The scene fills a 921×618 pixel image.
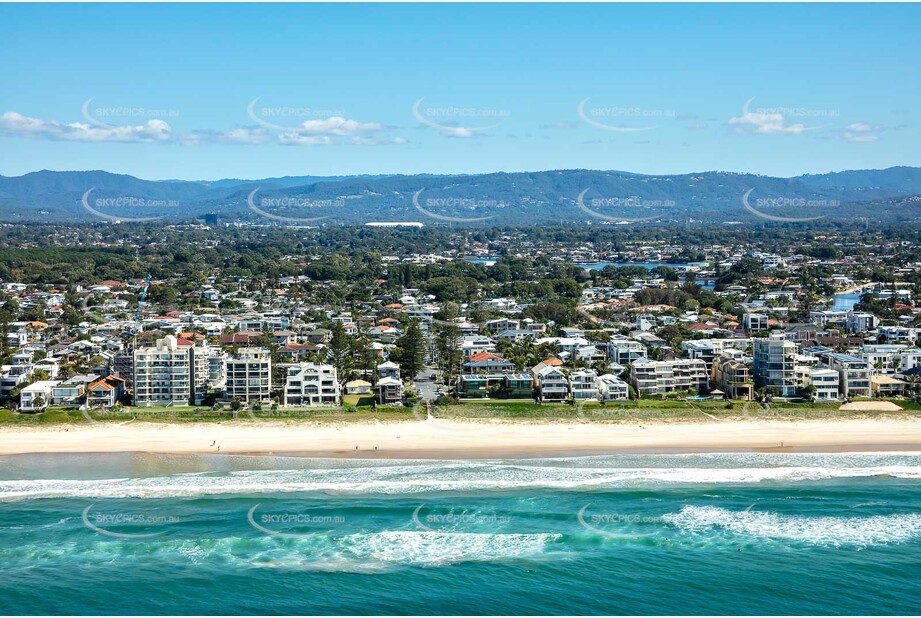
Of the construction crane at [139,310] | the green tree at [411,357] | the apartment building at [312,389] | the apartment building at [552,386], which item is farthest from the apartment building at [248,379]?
the apartment building at [552,386]

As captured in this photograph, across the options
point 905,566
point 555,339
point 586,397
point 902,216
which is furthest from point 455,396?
point 902,216

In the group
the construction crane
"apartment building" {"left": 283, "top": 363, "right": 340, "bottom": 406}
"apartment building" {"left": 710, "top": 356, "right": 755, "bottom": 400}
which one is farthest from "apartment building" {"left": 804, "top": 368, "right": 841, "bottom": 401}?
the construction crane

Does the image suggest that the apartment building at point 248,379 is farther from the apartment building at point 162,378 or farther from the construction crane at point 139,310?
the construction crane at point 139,310

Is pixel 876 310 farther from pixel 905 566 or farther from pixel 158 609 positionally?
pixel 158 609

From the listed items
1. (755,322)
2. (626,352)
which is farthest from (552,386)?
(755,322)

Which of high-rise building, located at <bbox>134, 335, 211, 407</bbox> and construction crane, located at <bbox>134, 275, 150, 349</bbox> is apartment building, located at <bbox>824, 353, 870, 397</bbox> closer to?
high-rise building, located at <bbox>134, 335, 211, 407</bbox>
